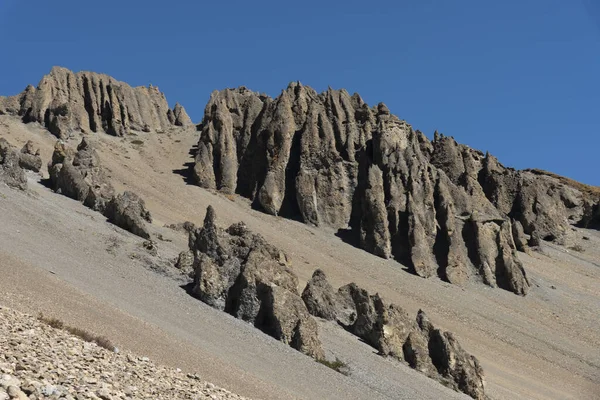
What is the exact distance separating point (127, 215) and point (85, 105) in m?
52.4

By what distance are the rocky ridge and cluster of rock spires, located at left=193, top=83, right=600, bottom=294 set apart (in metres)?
44.8

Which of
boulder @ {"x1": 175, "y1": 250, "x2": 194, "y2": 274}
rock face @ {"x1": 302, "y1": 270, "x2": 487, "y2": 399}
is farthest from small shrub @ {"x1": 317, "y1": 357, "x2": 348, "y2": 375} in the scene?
boulder @ {"x1": 175, "y1": 250, "x2": 194, "y2": 274}

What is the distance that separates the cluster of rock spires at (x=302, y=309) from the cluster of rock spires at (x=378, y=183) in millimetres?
23169

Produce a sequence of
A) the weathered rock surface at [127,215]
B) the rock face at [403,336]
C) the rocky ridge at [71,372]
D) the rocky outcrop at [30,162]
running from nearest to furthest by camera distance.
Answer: the rocky ridge at [71,372] → the rock face at [403,336] → the weathered rock surface at [127,215] → the rocky outcrop at [30,162]

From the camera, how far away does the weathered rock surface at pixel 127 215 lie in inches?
1517

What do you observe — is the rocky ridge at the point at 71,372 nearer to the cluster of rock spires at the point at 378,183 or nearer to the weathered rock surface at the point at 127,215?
the weathered rock surface at the point at 127,215

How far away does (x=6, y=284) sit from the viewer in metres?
20.5

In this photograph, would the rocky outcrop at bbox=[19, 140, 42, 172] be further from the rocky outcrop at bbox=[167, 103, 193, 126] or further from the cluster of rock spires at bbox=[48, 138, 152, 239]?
the rocky outcrop at bbox=[167, 103, 193, 126]

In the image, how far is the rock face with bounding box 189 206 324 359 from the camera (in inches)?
1076

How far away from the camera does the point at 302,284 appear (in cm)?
4338

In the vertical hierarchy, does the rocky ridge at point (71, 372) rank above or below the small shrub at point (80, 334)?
above

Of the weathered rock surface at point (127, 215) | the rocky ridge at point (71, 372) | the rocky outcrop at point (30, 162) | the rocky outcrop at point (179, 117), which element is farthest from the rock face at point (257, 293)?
the rocky outcrop at point (179, 117)

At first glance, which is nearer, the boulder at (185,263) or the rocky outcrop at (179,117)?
the boulder at (185,263)

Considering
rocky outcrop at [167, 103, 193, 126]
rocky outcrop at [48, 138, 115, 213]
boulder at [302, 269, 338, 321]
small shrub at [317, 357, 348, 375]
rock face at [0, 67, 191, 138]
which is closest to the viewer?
small shrub at [317, 357, 348, 375]
